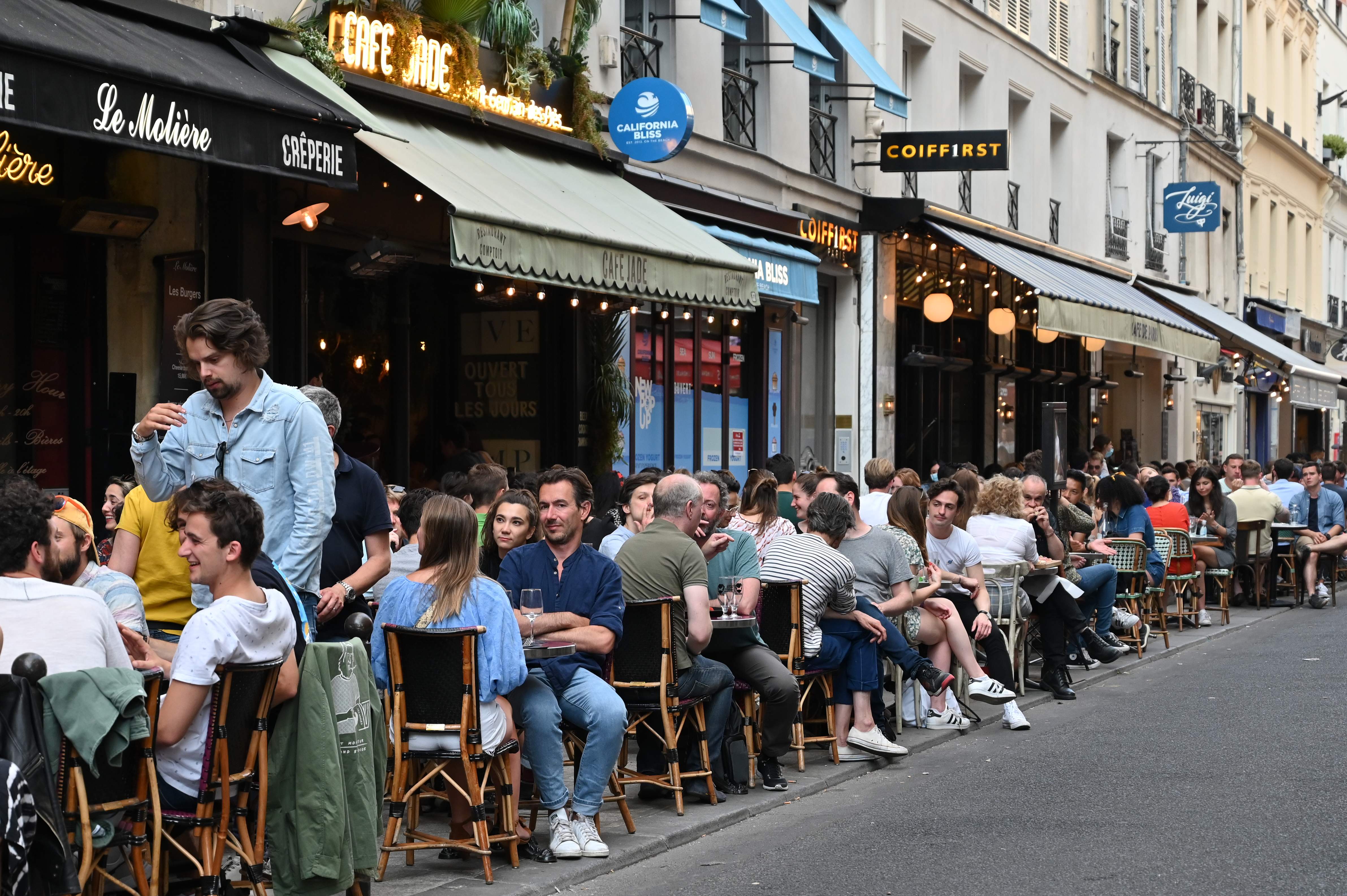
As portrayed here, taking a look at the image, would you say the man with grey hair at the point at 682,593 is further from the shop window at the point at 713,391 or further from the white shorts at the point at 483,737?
the shop window at the point at 713,391

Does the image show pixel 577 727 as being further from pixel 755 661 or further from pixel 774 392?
pixel 774 392

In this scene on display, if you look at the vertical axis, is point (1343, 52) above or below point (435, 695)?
above

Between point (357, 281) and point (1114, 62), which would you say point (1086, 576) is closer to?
point (357, 281)

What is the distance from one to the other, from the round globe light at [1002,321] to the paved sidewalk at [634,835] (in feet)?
36.4

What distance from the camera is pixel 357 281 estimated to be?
39.6 ft

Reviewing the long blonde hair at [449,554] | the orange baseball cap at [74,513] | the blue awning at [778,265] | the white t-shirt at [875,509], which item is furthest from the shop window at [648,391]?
the orange baseball cap at [74,513]

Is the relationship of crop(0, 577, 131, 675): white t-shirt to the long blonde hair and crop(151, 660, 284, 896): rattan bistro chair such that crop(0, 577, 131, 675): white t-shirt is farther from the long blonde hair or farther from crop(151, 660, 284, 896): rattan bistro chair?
the long blonde hair

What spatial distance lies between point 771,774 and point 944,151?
38.5 ft

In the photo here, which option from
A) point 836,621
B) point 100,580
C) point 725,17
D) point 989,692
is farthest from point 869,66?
point 100,580

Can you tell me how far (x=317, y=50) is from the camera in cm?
1045

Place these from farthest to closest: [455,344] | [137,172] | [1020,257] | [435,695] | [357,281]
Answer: [1020,257] < [455,344] < [357,281] < [137,172] < [435,695]

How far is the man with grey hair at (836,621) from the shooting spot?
8.72 m

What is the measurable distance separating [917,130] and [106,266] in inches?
506

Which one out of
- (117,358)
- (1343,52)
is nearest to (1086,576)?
(117,358)
